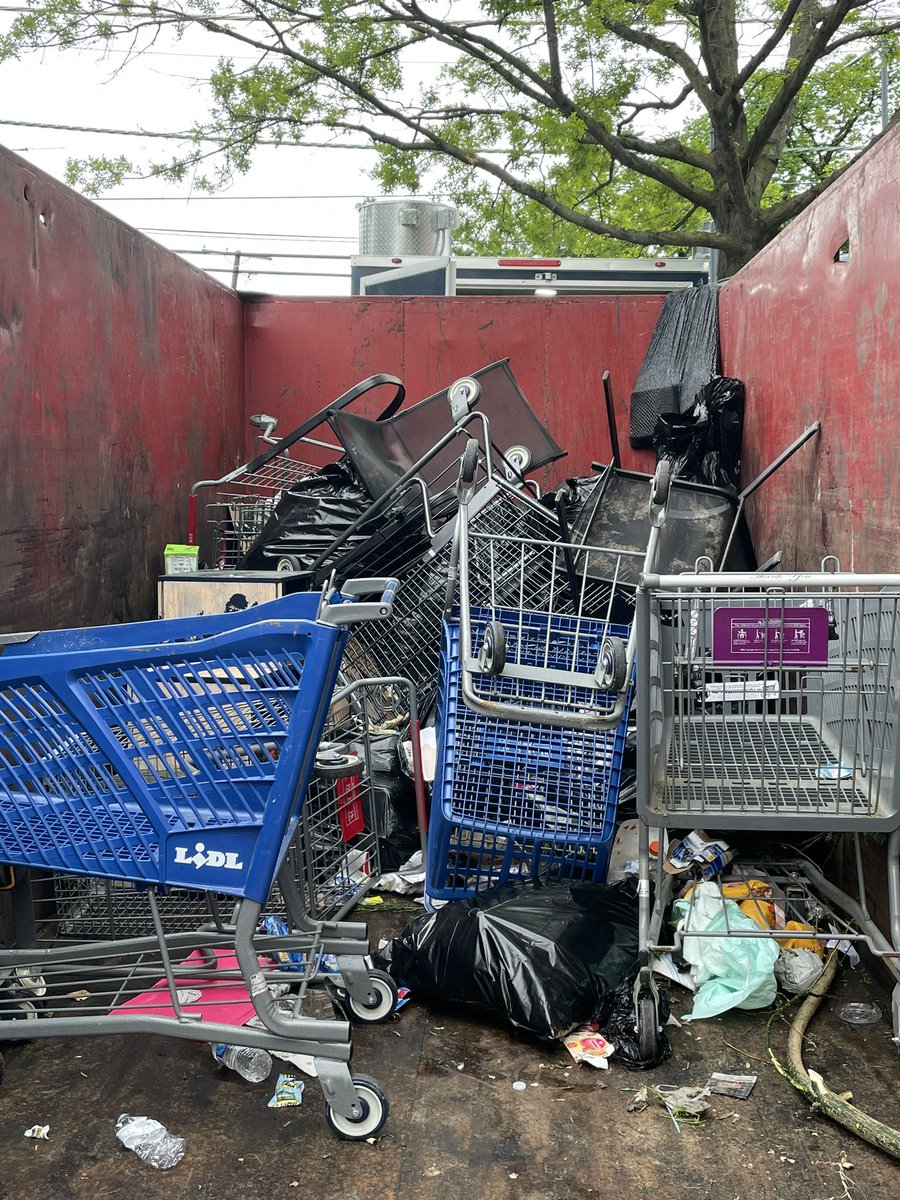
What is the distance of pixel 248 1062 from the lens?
2.68 m

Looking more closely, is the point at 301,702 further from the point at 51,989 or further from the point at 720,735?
the point at 51,989

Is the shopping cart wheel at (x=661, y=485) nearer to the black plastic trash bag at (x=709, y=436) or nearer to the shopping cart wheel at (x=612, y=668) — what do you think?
the shopping cart wheel at (x=612, y=668)

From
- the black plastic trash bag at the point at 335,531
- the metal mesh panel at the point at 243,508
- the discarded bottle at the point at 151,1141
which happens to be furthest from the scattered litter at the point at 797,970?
the metal mesh panel at the point at 243,508

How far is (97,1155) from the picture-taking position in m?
2.35

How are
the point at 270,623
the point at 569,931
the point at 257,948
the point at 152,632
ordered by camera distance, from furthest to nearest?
the point at 569,931, the point at 257,948, the point at 152,632, the point at 270,623

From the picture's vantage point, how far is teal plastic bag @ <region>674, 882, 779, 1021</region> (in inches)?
116

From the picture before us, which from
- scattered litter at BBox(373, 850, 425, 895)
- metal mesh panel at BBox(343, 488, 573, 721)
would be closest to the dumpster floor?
scattered litter at BBox(373, 850, 425, 895)

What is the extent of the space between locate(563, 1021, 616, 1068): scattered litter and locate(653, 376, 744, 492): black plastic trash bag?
3520 mm

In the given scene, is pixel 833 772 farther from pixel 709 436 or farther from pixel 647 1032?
pixel 709 436

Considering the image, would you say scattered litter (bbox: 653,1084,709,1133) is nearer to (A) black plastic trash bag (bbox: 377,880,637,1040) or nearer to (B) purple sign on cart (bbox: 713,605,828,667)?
(A) black plastic trash bag (bbox: 377,880,637,1040)

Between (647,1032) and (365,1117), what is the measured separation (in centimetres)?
79

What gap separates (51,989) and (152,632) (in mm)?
1362

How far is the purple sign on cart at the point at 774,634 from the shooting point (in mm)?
→ 2730

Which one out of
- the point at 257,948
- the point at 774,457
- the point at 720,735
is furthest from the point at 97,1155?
the point at 774,457
